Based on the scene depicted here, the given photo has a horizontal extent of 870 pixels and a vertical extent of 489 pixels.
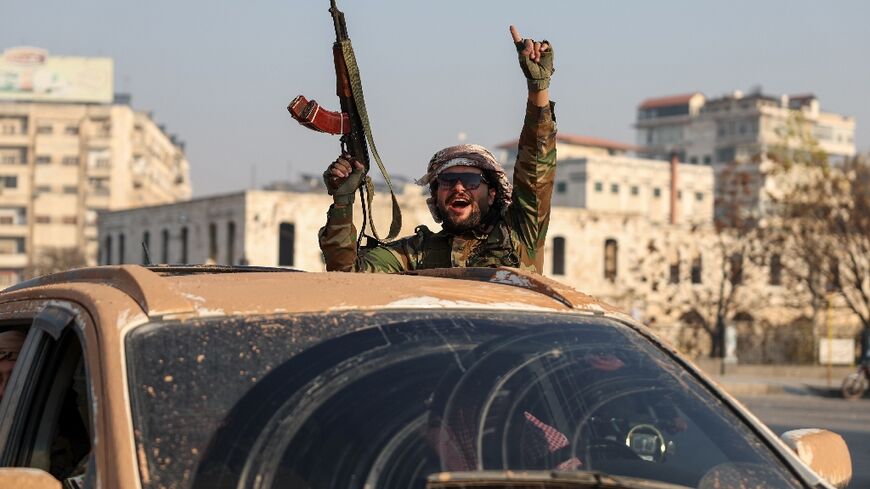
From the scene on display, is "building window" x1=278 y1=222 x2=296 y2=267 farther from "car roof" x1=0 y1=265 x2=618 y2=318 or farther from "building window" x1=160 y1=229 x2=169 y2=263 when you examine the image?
"car roof" x1=0 y1=265 x2=618 y2=318

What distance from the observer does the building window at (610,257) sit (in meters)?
77.6

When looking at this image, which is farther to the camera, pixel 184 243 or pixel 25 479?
pixel 184 243

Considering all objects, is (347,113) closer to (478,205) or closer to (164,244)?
(478,205)

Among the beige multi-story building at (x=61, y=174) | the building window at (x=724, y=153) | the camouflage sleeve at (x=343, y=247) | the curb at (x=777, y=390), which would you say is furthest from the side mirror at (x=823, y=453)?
the building window at (x=724, y=153)

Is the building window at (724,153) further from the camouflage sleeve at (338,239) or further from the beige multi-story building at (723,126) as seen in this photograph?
the camouflage sleeve at (338,239)

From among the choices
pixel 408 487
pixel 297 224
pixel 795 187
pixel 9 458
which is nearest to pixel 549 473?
pixel 408 487

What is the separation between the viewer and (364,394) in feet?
9.70

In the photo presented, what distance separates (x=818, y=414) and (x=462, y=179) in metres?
18.1

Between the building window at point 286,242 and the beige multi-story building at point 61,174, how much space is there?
52858 mm

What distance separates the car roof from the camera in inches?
122

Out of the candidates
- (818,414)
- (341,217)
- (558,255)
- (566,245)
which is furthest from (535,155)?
(558,255)

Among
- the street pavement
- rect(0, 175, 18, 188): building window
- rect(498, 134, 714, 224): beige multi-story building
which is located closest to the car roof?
the street pavement

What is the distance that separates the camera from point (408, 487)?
2.81 metres

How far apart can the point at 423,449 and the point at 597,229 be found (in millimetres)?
74577
